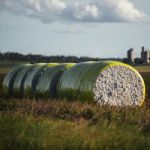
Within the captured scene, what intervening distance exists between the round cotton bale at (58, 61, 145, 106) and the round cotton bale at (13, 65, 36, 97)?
424 centimetres

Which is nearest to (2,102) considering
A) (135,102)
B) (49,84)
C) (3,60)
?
(49,84)

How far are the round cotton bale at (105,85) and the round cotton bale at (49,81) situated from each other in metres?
1.03

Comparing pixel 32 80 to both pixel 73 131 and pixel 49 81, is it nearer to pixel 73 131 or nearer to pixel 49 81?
pixel 49 81

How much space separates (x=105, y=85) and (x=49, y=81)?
3310mm

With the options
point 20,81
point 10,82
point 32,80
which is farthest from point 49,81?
point 10,82

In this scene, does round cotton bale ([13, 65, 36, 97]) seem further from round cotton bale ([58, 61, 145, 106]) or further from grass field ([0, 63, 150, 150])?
grass field ([0, 63, 150, 150])

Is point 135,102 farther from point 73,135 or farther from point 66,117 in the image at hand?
point 73,135

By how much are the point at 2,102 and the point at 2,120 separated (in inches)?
231

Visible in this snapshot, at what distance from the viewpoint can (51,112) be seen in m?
14.7

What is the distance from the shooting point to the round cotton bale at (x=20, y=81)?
78.0 feet

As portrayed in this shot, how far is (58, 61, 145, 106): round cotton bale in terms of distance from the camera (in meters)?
18.3

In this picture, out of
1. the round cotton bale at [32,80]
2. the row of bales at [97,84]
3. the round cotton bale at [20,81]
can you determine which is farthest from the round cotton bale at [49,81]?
the round cotton bale at [20,81]

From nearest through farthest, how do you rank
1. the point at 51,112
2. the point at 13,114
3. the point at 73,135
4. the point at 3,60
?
the point at 73,135
the point at 13,114
the point at 51,112
the point at 3,60

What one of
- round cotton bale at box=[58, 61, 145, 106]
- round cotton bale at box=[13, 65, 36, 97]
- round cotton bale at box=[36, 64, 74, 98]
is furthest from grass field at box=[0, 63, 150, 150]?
round cotton bale at box=[13, 65, 36, 97]
